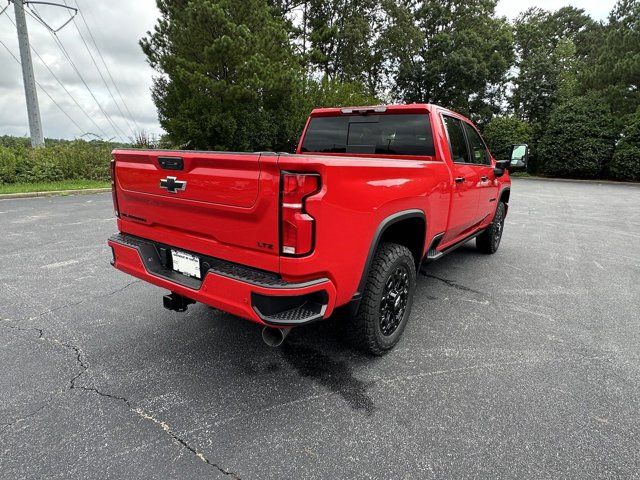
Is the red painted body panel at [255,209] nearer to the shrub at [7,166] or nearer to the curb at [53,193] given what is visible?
the curb at [53,193]

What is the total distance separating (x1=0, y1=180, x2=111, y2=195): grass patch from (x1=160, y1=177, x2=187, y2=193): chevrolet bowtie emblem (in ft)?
34.3

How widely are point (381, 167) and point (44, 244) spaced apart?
5.53 metres

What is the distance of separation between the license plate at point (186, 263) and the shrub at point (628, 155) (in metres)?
23.1

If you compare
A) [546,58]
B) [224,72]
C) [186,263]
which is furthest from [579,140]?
[186,263]

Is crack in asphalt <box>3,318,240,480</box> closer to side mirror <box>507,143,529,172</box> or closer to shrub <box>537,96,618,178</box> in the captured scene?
side mirror <box>507,143,529,172</box>

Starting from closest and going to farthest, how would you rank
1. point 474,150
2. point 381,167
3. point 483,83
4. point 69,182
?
1. point 381,167
2. point 474,150
3. point 69,182
4. point 483,83

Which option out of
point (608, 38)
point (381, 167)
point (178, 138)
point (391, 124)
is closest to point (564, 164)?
point (608, 38)

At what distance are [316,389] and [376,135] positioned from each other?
243cm

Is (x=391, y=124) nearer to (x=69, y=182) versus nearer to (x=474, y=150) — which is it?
(x=474, y=150)

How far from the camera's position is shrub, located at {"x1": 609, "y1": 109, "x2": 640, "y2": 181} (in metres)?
18.6

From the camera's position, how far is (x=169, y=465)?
1825 mm

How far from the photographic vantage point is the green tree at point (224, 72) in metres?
13.8

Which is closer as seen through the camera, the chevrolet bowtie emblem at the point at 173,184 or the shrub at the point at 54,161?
the chevrolet bowtie emblem at the point at 173,184

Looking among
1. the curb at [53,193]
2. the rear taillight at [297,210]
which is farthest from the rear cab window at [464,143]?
the curb at [53,193]
